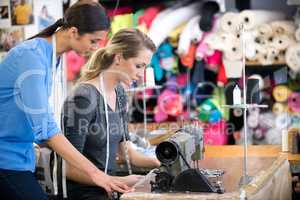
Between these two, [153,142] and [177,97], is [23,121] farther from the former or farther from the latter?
[177,97]

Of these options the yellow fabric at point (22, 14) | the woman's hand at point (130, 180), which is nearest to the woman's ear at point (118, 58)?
the woman's hand at point (130, 180)

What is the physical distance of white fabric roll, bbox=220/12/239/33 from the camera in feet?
11.4

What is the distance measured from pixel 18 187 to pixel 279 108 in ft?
7.71

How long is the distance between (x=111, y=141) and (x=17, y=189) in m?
0.48

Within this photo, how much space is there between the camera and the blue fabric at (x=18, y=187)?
1.50 metres

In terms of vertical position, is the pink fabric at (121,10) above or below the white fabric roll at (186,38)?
above

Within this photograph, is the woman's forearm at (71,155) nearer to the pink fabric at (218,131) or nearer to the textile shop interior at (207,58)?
the textile shop interior at (207,58)

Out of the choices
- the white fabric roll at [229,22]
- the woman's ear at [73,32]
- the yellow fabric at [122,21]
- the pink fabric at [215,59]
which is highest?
the yellow fabric at [122,21]

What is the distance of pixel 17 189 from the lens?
4.95ft

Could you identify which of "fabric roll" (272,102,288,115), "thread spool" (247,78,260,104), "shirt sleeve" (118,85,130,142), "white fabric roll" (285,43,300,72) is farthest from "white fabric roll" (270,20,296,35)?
"thread spool" (247,78,260,104)

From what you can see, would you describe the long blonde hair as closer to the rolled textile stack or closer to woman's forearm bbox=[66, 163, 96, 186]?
woman's forearm bbox=[66, 163, 96, 186]

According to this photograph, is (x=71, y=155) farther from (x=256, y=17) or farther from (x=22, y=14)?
(x=256, y=17)

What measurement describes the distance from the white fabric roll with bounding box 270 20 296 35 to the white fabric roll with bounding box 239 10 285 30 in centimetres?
8

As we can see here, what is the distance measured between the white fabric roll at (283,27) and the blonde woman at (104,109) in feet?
5.49
